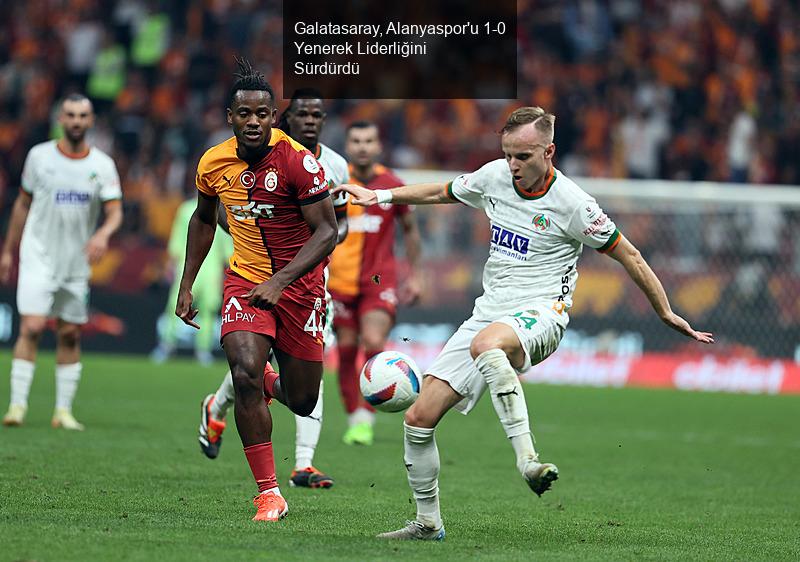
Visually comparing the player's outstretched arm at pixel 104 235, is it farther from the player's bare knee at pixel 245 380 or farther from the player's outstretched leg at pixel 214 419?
the player's bare knee at pixel 245 380

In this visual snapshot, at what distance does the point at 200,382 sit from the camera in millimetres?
17094

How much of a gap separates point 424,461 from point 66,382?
227 inches

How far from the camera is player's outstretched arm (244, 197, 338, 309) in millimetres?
7137

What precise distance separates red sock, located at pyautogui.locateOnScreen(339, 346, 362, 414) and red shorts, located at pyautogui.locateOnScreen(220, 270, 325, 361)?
4.12 metres

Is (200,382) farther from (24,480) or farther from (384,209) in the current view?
(24,480)

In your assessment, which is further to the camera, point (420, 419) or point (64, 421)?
point (64, 421)

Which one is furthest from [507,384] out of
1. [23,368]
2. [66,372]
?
[23,368]

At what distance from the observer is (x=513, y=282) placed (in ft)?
24.0

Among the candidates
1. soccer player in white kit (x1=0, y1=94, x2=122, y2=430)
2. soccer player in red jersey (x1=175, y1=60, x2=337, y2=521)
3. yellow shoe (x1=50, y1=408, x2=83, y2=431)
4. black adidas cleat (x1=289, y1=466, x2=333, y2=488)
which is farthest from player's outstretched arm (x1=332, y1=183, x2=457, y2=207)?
yellow shoe (x1=50, y1=408, x2=83, y2=431)

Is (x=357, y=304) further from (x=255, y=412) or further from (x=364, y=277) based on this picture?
(x=255, y=412)

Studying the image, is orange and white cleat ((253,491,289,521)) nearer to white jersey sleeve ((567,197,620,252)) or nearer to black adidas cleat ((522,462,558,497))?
black adidas cleat ((522,462,558,497))

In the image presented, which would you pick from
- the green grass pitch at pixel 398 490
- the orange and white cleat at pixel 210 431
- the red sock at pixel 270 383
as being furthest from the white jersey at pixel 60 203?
the red sock at pixel 270 383

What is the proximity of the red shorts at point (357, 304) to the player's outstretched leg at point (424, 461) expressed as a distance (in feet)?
16.3

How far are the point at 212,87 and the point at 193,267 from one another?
18212mm
